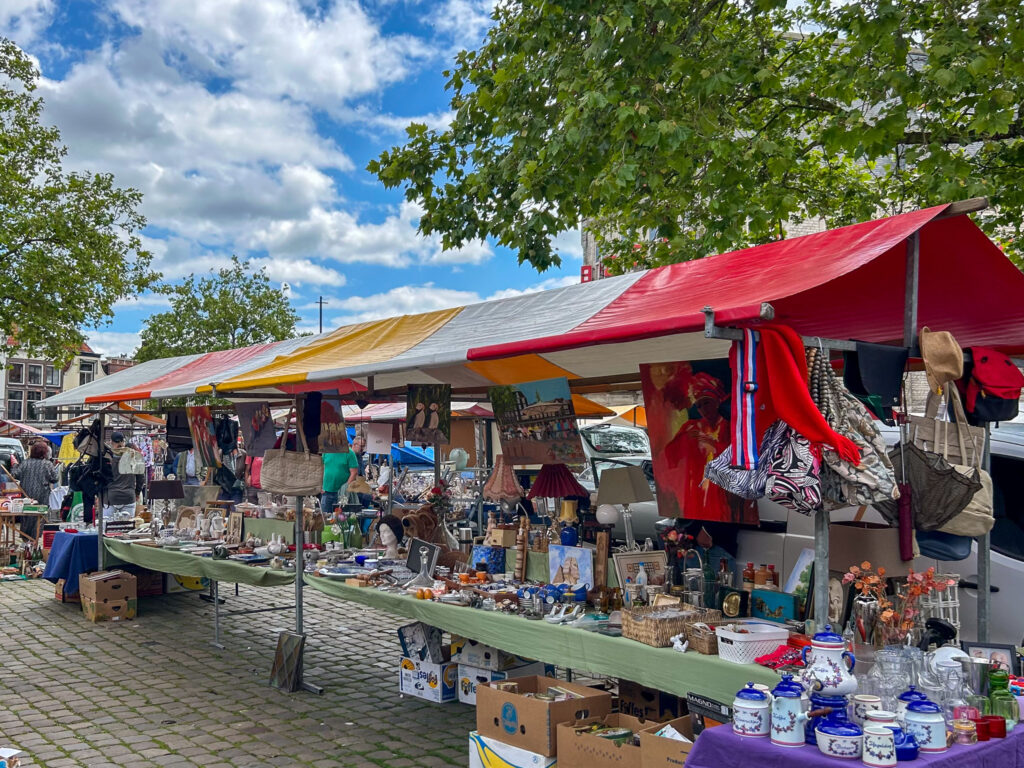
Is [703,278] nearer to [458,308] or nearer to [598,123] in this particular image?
[458,308]

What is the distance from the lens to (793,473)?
3.14m

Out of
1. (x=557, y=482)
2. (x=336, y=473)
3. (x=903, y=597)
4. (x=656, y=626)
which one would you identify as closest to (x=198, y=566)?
(x=557, y=482)

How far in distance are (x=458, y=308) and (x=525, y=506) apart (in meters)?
3.11

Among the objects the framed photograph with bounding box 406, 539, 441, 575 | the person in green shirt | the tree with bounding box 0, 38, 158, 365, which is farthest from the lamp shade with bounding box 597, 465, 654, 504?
the tree with bounding box 0, 38, 158, 365

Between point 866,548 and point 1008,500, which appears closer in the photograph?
point 866,548

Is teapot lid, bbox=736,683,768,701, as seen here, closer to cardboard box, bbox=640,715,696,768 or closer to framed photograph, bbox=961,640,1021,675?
cardboard box, bbox=640,715,696,768

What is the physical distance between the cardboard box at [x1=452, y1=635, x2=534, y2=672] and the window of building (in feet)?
244

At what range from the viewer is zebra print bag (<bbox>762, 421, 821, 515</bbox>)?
3098mm

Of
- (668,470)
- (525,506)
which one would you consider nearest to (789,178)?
(525,506)

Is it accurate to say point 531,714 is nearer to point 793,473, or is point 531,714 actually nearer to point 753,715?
point 753,715

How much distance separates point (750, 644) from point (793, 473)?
0.88 metres

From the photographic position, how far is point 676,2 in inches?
301

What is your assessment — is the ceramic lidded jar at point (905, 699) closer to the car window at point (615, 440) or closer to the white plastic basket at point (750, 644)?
the white plastic basket at point (750, 644)

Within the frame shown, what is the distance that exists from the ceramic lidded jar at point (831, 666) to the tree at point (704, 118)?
4.87 metres
